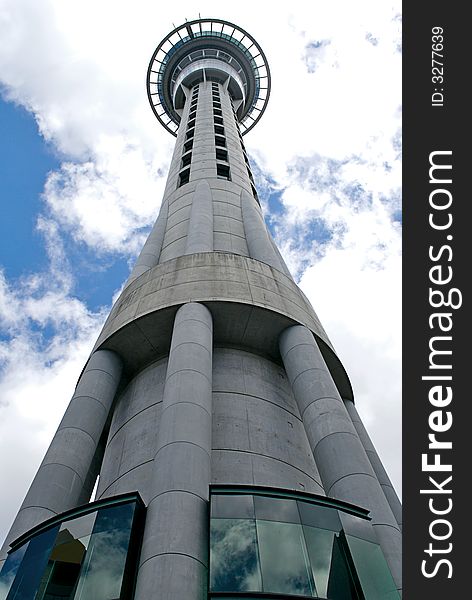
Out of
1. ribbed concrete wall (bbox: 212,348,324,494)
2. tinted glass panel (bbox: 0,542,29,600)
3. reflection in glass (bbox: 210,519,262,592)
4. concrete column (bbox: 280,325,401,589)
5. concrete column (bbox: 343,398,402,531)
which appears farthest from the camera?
concrete column (bbox: 343,398,402,531)

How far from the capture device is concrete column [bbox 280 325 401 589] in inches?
577

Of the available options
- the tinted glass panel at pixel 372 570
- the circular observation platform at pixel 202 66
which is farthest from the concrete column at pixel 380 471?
the circular observation platform at pixel 202 66

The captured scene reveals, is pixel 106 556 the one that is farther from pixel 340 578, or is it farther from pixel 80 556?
pixel 340 578

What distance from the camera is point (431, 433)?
11.6m

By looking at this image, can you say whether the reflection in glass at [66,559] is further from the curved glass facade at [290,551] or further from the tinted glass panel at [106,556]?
the curved glass facade at [290,551]

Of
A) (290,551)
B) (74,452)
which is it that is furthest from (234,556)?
(74,452)

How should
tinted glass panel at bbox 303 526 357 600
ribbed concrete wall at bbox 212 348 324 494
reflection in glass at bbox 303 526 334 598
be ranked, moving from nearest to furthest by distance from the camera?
tinted glass panel at bbox 303 526 357 600, reflection in glass at bbox 303 526 334 598, ribbed concrete wall at bbox 212 348 324 494

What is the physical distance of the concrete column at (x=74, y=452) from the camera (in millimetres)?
15602

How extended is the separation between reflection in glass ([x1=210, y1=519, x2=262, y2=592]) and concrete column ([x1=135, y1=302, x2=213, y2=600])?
294 mm

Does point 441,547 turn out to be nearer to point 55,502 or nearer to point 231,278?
point 55,502

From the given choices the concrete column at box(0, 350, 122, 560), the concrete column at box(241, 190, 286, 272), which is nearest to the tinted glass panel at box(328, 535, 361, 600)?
the concrete column at box(0, 350, 122, 560)

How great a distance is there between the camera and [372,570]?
12844 mm

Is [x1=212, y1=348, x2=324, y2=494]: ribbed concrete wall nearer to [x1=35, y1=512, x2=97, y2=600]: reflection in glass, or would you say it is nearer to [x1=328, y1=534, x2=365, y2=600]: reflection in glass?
[x1=328, y1=534, x2=365, y2=600]: reflection in glass

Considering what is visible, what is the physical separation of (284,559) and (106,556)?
4.28 m
